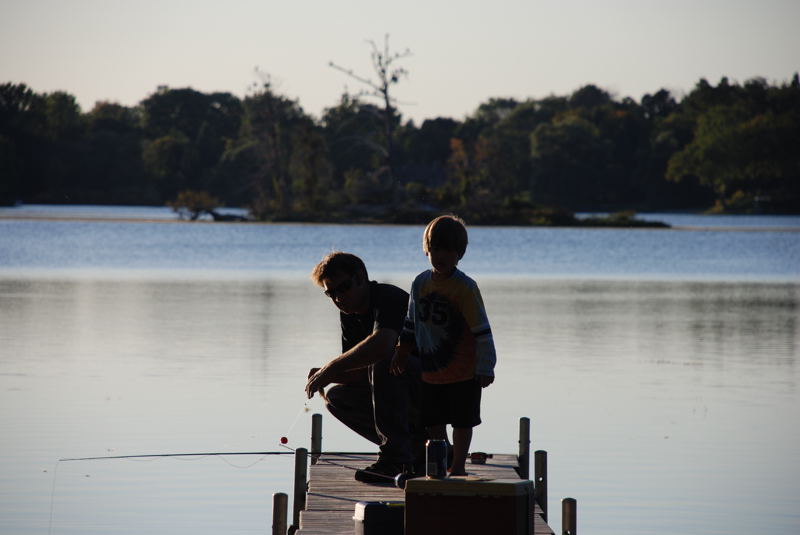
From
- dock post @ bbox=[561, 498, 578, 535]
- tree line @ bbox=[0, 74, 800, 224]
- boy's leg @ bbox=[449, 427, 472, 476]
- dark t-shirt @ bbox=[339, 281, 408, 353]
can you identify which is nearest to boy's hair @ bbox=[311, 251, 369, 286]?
dark t-shirt @ bbox=[339, 281, 408, 353]

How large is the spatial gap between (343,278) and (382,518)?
137 centimetres

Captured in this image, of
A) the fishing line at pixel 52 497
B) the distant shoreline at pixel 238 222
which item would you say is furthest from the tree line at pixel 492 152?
the fishing line at pixel 52 497

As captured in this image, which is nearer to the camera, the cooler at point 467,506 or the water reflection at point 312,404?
the cooler at point 467,506

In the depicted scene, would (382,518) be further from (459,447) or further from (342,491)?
(342,491)

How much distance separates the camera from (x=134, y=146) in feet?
356

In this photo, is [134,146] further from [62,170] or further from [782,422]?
[782,422]

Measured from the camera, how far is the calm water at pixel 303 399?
28.9ft

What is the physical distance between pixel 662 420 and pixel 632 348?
5495 millimetres

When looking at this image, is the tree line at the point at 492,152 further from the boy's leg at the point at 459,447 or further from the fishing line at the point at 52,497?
the boy's leg at the point at 459,447

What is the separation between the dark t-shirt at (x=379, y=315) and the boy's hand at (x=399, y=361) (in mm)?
122

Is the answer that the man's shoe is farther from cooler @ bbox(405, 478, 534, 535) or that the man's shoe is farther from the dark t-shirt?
cooler @ bbox(405, 478, 534, 535)

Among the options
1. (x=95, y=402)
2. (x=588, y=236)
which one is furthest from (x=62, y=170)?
(x=95, y=402)

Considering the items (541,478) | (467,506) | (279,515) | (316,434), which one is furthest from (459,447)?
(316,434)

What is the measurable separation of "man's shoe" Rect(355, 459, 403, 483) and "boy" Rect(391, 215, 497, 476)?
392 mm
